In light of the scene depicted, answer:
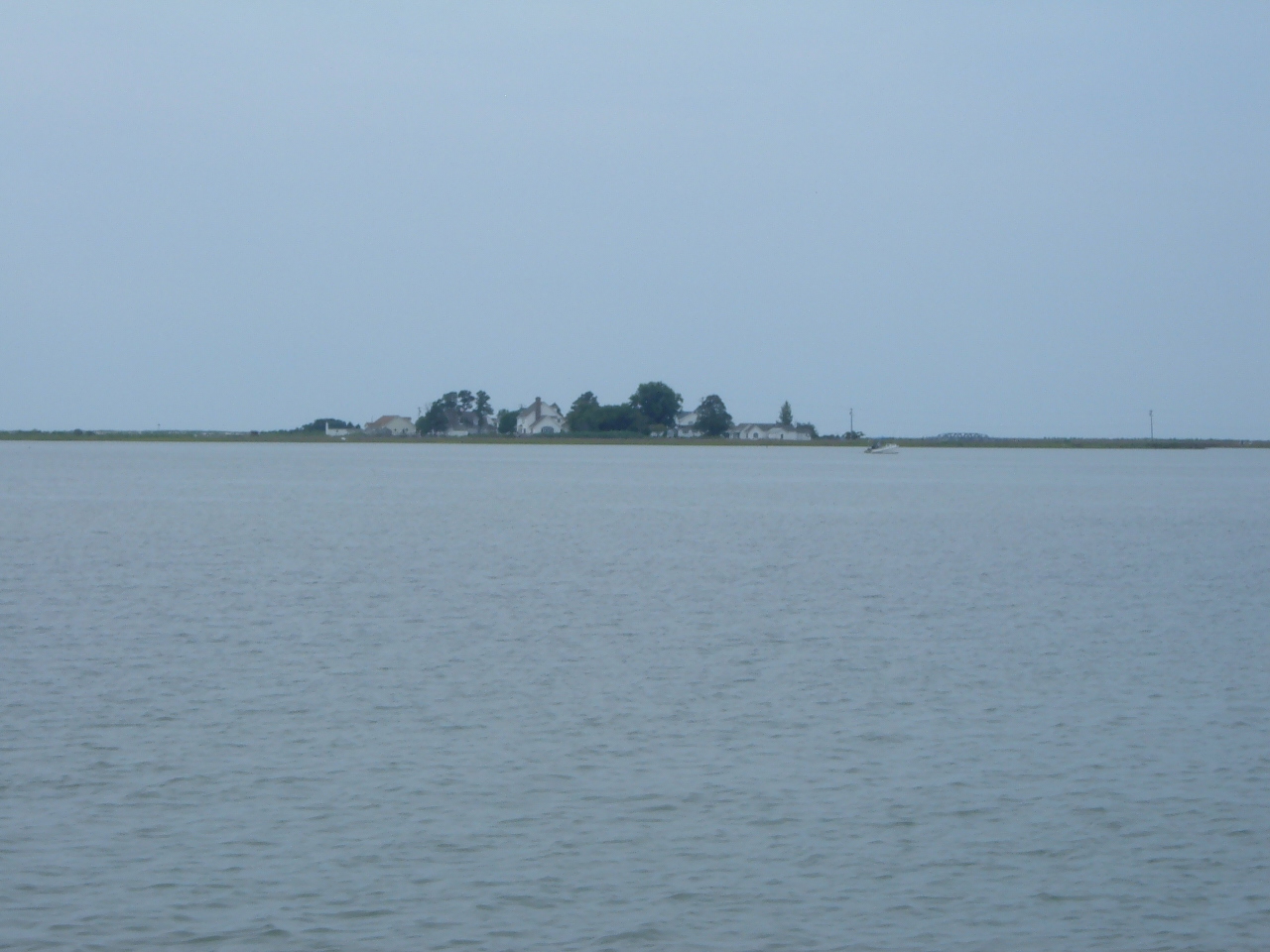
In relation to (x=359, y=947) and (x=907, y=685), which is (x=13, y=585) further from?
(x=359, y=947)

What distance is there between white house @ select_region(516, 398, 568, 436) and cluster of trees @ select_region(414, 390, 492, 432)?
9465 millimetres

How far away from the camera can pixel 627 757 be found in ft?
46.5

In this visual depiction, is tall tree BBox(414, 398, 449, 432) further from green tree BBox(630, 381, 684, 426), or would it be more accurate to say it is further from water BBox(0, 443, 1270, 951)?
water BBox(0, 443, 1270, 951)

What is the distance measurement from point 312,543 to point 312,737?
24792 millimetres

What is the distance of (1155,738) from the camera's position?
50.0 feet

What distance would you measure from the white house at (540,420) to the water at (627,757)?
494ft

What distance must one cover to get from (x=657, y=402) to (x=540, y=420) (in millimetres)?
15521

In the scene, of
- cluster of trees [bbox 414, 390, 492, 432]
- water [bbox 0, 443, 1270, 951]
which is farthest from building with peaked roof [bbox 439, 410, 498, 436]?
water [bbox 0, 443, 1270, 951]

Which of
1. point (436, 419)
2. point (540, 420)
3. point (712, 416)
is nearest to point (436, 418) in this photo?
point (436, 419)

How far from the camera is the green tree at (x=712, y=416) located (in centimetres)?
18325

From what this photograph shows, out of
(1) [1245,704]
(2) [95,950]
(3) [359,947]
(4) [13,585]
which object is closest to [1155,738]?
(1) [1245,704]

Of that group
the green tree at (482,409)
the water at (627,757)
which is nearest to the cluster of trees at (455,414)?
the green tree at (482,409)

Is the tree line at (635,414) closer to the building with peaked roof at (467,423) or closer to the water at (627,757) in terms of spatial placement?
the building with peaked roof at (467,423)

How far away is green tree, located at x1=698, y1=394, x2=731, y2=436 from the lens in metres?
183
